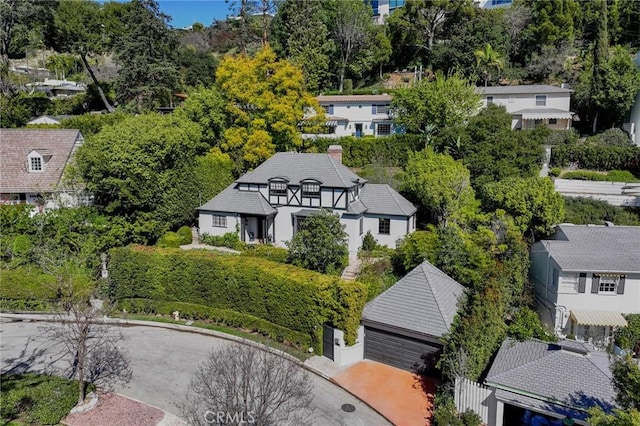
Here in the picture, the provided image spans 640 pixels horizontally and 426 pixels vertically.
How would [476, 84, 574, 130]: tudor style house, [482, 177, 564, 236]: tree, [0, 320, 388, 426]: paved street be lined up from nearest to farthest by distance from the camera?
[0, 320, 388, 426]: paved street, [482, 177, 564, 236]: tree, [476, 84, 574, 130]: tudor style house

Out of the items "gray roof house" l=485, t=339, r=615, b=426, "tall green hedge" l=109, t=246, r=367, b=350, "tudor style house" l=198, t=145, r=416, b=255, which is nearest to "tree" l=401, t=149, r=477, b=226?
"tudor style house" l=198, t=145, r=416, b=255

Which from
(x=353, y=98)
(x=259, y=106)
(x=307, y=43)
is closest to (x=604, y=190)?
(x=353, y=98)

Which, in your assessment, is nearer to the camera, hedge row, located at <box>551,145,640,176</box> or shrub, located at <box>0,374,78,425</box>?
shrub, located at <box>0,374,78,425</box>

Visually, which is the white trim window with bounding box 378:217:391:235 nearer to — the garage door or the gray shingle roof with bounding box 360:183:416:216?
the gray shingle roof with bounding box 360:183:416:216

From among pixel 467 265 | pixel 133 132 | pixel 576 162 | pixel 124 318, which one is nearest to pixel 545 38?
pixel 576 162

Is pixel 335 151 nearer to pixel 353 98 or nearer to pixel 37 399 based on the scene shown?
pixel 353 98

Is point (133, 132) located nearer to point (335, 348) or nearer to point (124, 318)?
point (124, 318)

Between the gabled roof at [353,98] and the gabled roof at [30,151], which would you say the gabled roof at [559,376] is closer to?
the gabled roof at [30,151]
